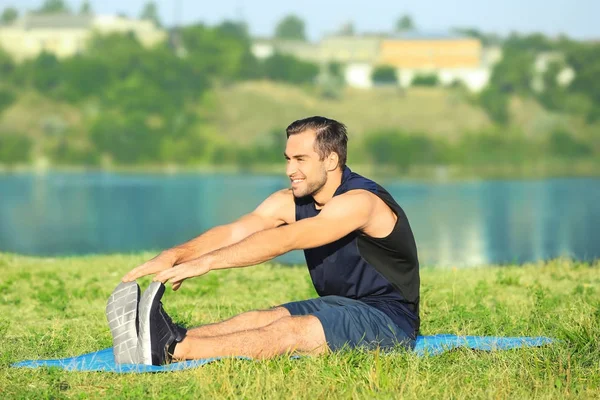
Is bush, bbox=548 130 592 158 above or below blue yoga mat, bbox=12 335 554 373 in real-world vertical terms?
below

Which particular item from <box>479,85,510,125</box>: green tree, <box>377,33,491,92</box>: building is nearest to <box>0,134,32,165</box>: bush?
<box>479,85,510,125</box>: green tree

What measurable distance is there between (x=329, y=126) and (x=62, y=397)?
6.07ft

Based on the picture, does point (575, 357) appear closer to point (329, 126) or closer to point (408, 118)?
point (329, 126)

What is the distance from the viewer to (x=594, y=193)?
59812mm

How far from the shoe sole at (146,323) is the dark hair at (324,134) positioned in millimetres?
1077

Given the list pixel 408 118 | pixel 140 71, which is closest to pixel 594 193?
pixel 408 118

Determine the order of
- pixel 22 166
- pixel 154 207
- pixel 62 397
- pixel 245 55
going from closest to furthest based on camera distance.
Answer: pixel 62 397 → pixel 154 207 → pixel 22 166 → pixel 245 55

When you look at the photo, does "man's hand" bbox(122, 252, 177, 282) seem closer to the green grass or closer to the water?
the green grass

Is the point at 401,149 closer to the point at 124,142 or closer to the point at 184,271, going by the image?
the point at 124,142

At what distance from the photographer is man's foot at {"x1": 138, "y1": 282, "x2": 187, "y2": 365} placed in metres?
4.74

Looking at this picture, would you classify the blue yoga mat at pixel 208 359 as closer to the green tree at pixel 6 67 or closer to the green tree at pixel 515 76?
the green tree at pixel 6 67

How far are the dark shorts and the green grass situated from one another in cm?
9

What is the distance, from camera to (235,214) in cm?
4066

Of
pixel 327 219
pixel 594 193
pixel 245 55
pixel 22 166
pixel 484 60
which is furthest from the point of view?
pixel 484 60
